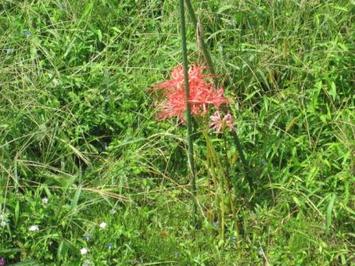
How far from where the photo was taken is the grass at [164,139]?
10.3 feet

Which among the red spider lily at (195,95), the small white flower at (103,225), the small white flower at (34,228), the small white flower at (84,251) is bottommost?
the small white flower at (84,251)

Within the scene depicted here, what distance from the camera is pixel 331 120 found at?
3461 mm

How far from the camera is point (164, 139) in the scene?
353cm

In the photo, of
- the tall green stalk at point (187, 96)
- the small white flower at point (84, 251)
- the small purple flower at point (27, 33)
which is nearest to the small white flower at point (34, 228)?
the small white flower at point (84, 251)

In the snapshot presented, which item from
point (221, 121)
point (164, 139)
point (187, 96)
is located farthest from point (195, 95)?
point (164, 139)

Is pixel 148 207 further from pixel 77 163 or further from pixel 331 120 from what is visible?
pixel 331 120

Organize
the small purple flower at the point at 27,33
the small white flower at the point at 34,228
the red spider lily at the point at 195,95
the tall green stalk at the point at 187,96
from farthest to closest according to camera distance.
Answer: the small purple flower at the point at 27,33 < the small white flower at the point at 34,228 < the red spider lily at the point at 195,95 < the tall green stalk at the point at 187,96

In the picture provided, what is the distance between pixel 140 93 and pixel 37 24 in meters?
0.79

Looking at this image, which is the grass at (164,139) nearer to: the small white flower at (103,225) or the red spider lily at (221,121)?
the small white flower at (103,225)

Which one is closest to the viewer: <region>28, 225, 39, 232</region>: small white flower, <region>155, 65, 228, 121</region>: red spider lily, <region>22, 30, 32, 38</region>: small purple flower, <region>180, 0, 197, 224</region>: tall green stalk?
<region>180, 0, 197, 224</region>: tall green stalk

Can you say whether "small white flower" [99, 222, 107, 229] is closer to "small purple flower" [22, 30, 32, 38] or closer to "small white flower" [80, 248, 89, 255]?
"small white flower" [80, 248, 89, 255]

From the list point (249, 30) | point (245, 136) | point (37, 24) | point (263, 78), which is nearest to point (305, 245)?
point (245, 136)

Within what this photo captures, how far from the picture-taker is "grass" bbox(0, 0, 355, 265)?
10.3ft

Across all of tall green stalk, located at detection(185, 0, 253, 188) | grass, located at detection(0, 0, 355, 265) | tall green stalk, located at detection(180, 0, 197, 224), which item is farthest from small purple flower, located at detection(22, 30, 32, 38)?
tall green stalk, located at detection(180, 0, 197, 224)
